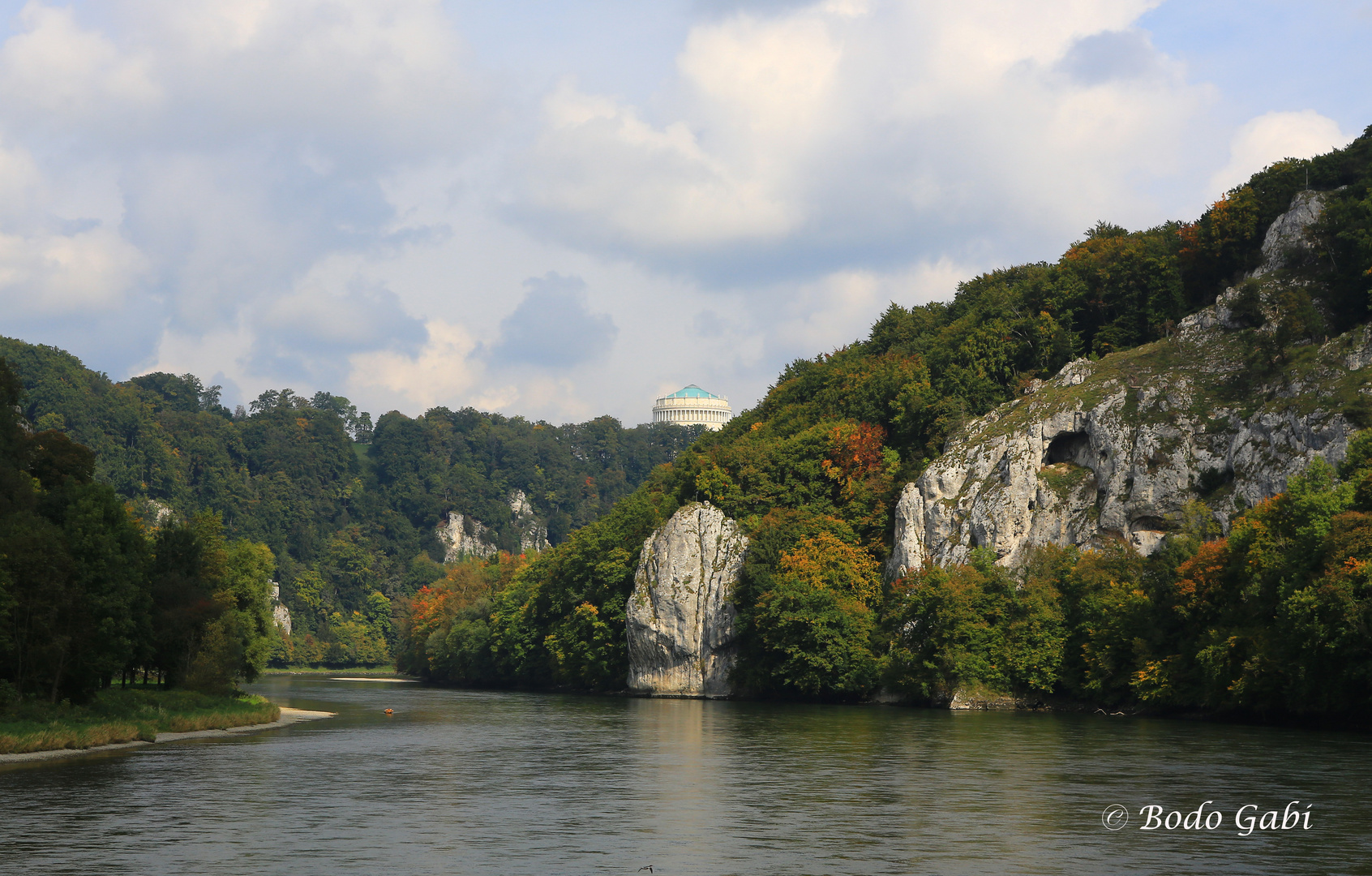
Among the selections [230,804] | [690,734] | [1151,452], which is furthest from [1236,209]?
[230,804]

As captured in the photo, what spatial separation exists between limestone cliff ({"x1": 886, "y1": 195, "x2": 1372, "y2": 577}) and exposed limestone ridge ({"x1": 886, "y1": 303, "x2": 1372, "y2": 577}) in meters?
0.10

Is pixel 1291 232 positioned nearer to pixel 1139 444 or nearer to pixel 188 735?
pixel 1139 444

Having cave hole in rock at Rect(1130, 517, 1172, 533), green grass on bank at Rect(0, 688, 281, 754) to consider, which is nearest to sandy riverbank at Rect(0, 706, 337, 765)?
green grass on bank at Rect(0, 688, 281, 754)

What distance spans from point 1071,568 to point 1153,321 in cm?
3118

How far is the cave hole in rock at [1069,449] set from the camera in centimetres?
10494

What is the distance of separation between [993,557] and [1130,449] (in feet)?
46.0

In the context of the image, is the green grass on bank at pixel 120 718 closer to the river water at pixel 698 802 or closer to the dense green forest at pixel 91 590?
the dense green forest at pixel 91 590

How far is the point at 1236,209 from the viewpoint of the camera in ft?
352

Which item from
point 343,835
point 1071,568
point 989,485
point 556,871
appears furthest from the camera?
point 989,485

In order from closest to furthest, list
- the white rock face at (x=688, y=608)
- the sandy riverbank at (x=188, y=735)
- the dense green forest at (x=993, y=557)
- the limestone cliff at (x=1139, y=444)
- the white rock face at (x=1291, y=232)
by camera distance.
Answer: the sandy riverbank at (x=188, y=735) < the dense green forest at (x=993, y=557) < the limestone cliff at (x=1139, y=444) < the white rock face at (x=1291, y=232) < the white rock face at (x=688, y=608)

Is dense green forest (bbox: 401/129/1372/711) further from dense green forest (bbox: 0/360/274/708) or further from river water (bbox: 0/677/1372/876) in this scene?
dense green forest (bbox: 0/360/274/708)

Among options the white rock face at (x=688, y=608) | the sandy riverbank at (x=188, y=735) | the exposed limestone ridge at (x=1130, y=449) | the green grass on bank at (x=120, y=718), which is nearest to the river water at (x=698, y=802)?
the sandy riverbank at (x=188, y=735)

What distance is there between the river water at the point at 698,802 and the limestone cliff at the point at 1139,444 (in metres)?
29.0

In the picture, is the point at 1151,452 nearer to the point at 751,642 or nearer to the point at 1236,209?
the point at 1236,209
